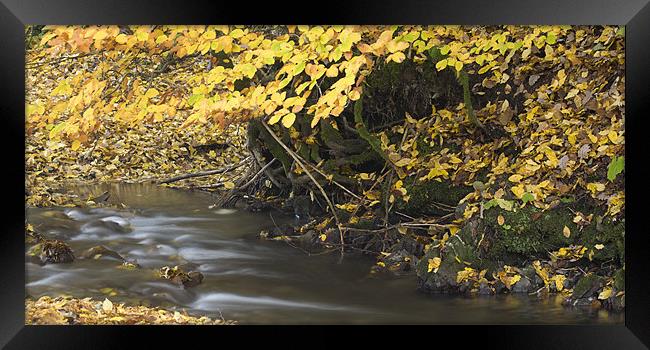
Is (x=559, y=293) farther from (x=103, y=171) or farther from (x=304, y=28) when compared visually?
(x=103, y=171)

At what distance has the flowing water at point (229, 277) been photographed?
423 cm

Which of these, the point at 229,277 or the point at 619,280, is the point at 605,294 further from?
the point at 229,277

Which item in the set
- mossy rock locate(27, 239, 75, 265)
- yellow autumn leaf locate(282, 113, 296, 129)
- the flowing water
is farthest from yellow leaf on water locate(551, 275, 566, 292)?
mossy rock locate(27, 239, 75, 265)

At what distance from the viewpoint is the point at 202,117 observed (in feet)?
13.2

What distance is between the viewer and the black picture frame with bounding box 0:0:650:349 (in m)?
3.40

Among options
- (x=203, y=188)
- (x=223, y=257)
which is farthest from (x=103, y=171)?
(x=223, y=257)

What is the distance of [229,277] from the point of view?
4.45m

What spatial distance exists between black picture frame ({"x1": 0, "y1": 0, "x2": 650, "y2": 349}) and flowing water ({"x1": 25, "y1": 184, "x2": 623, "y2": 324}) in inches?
13.4

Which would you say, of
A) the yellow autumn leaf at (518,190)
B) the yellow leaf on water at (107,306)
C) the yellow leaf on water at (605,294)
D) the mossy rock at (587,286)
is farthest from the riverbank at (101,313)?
the yellow leaf on water at (605,294)

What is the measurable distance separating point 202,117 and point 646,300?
2.34 m
